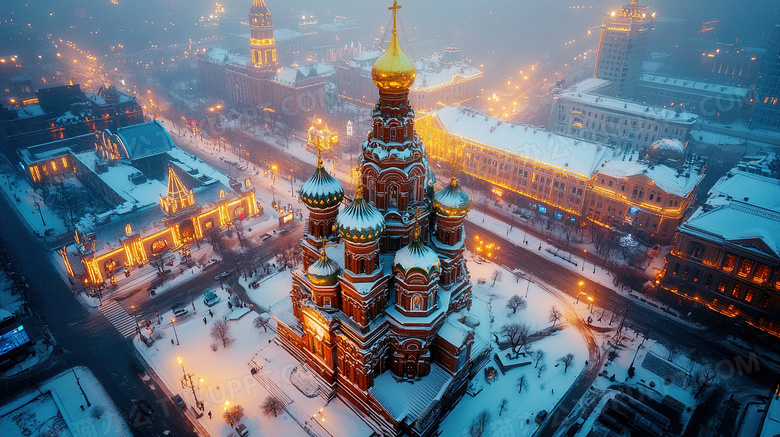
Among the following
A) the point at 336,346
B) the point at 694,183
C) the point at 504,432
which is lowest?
the point at 504,432

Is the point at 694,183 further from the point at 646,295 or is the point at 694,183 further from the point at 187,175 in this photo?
the point at 187,175

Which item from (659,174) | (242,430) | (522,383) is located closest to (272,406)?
(242,430)

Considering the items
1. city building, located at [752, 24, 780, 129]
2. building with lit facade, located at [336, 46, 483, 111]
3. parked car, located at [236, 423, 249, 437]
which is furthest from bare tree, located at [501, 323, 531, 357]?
city building, located at [752, 24, 780, 129]

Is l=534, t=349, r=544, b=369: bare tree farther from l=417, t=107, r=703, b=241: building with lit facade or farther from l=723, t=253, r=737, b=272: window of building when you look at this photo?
l=417, t=107, r=703, b=241: building with lit facade

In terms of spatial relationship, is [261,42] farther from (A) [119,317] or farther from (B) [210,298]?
(A) [119,317]

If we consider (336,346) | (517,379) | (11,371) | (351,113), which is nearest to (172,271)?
(11,371)

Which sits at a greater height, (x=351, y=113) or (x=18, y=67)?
(x=18, y=67)
